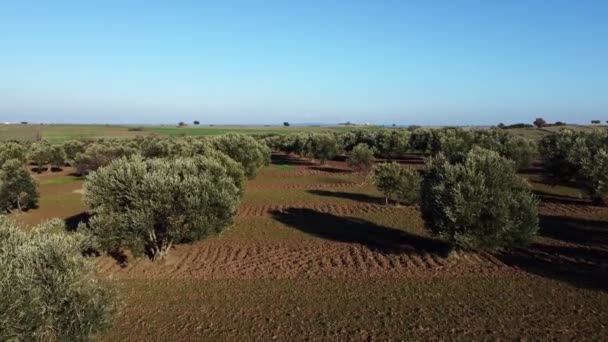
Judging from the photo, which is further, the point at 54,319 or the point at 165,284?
the point at 165,284

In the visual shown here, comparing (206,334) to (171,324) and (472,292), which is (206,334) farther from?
(472,292)

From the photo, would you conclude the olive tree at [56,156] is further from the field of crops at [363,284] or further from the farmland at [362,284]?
the field of crops at [363,284]

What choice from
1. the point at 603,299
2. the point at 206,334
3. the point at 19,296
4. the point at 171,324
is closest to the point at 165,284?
the point at 171,324

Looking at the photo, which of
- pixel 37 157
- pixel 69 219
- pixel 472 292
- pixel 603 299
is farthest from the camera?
pixel 37 157

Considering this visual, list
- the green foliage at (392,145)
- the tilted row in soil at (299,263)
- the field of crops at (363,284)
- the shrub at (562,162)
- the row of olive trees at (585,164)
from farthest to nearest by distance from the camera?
1. the green foliage at (392,145)
2. the shrub at (562,162)
3. the row of olive trees at (585,164)
4. the tilted row in soil at (299,263)
5. the field of crops at (363,284)

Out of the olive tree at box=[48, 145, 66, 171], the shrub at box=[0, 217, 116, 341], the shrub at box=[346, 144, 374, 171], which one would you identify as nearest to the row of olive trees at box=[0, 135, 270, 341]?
the shrub at box=[0, 217, 116, 341]

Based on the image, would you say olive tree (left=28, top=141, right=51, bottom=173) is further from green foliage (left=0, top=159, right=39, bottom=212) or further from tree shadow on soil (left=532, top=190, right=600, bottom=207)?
tree shadow on soil (left=532, top=190, right=600, bottom=207)

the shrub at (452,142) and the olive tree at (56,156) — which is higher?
the shrub at (452,142)

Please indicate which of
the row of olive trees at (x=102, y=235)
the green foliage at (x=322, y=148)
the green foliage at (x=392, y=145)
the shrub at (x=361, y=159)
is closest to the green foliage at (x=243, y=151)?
the row of olive trees at (x=102, y=235)
